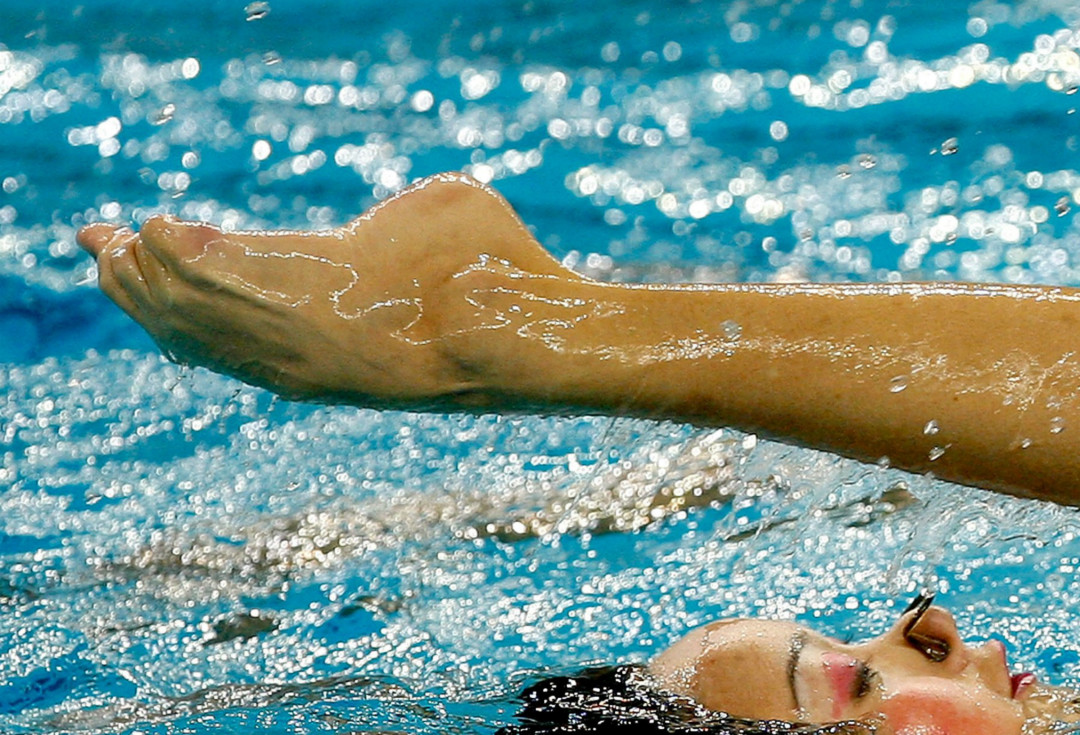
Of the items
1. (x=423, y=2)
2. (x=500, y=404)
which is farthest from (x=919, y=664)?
(x=423, y=2)

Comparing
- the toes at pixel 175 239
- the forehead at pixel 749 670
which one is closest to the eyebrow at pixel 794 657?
the forehead at pixel 749 670

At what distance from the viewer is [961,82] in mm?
4375

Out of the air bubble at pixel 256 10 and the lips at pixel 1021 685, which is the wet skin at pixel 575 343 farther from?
the air bubble at pixel 256 10

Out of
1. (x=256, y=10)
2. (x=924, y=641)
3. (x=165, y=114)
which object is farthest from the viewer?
(x=256, y=10)

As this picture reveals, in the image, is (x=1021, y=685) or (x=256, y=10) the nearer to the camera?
→ (x=1021, y=685)

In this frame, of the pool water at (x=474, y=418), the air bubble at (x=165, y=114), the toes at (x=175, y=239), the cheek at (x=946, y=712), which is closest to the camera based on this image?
the toes at (x=175, y=239)

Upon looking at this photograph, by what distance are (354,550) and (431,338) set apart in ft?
4.95

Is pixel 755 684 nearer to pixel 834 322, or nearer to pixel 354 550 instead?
pixel 834 322

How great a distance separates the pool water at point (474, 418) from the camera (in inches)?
96.5

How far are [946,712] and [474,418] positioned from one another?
64.9 inches

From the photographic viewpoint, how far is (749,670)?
172cm

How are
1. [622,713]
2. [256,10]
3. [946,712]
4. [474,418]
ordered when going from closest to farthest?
[946,712] → [622,713] → [474,418] → [256,10]

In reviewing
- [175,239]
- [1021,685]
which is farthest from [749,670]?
[175,239]

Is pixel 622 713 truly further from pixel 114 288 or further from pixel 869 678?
pixel 114 288
